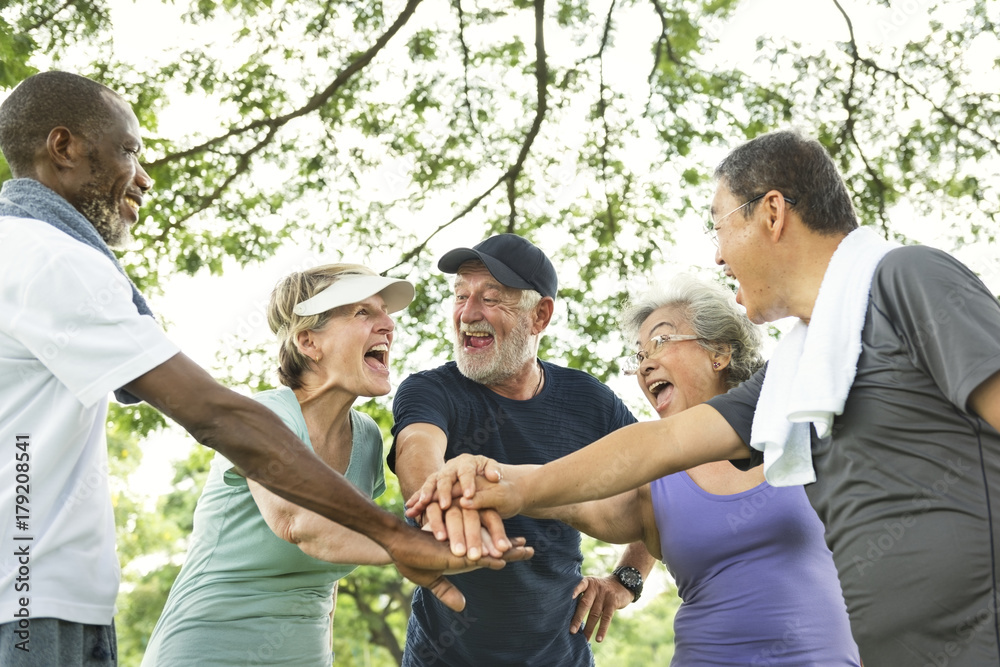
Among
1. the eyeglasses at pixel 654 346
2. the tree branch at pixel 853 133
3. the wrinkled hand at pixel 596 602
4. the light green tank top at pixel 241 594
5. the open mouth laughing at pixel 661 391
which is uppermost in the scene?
the tree branch at pixel 853 133

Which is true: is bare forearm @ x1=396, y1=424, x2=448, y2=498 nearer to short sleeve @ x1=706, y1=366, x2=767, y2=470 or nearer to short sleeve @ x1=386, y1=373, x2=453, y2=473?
short sleeve @ x1=386, y1=373, x2=453, y2=473

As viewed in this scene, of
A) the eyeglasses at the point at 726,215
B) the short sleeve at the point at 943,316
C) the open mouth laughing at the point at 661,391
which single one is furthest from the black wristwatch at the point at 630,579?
the short sleeve at the point at 943,316

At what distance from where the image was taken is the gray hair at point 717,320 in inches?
151

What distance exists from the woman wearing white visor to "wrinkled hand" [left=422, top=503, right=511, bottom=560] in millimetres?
264

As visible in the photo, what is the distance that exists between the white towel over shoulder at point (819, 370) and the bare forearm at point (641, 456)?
0.20m

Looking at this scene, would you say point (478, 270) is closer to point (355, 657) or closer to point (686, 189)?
point (686, 189)

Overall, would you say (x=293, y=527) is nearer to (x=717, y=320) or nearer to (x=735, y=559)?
(x=735, y=559)

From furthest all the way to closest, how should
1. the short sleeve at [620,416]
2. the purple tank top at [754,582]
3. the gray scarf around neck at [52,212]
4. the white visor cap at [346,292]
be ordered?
the short sleeve at [620,416]
the white visor cap at [346,292]
the purple tank top at [754,582]
the gray scarf around neck at [52,212]

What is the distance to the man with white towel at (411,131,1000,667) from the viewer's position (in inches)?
85.7

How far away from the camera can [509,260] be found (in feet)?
14.7

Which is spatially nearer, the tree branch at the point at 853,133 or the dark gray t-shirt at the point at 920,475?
the dark gray t-shirt at the point at 920,475

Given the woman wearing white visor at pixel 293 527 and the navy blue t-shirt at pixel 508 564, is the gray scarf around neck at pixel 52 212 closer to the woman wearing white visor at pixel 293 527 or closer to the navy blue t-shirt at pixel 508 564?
the woman wearing white visor at pixel 293 527

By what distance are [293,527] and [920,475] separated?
185 centimetres

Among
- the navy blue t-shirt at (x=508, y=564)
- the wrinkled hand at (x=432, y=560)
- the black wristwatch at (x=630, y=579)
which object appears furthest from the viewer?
the black wristwatch at (x=630, y=579)
